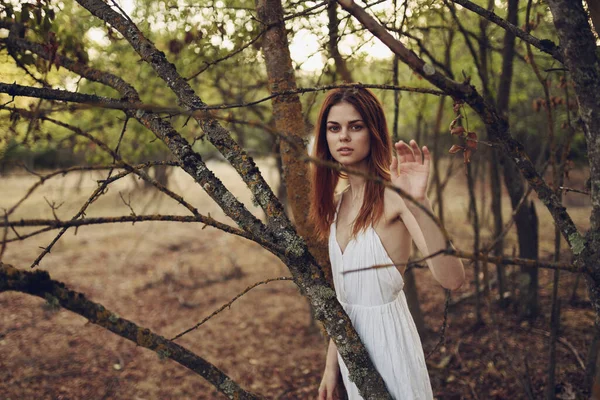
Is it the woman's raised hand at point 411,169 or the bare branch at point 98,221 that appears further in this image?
the woman's raised hand at point 411,169

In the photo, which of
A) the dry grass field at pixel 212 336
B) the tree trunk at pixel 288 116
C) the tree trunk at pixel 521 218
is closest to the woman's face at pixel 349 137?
the tree trunk at pixel 288 116

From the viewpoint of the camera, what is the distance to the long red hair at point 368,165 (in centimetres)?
198

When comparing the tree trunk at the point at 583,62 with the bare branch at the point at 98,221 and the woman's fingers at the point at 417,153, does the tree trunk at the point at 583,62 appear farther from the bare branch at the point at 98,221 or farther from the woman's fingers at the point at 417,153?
the bare branch at the point at 98,221

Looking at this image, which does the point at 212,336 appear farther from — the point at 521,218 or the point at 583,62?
the point at 583,62

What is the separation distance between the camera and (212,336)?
5.59 metres

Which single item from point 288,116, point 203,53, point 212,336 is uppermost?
point 203,53

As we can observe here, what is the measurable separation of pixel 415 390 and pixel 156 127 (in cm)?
153

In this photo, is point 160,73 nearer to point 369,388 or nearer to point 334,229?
point 334,229

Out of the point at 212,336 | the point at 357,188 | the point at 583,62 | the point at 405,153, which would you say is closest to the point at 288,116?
the point at 357,188

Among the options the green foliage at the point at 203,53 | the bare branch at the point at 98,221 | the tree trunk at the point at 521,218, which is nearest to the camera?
the bare branch at the point at 98,221

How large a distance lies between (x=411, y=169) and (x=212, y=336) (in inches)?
190

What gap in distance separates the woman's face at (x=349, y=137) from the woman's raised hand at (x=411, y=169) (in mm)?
551

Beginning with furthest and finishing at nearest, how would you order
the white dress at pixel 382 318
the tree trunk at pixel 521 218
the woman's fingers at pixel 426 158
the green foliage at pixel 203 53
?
the tree trunk at pixel 521 218
the green foliage at pixel 203 53
the white dress at pixel 382 318
the woman's fingers at pixel 426 158

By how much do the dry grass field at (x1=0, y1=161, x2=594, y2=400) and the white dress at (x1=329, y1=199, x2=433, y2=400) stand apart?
41.7 inches
